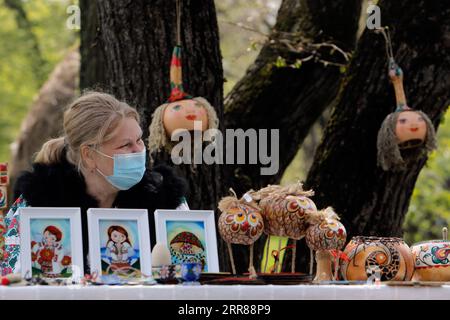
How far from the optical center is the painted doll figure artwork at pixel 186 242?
413cm

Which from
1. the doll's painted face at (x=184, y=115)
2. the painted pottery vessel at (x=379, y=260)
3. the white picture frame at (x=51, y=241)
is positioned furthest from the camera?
the doll's painted face at (x=184, y=115)

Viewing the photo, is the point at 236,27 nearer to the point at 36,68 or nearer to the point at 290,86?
the point at 290,86

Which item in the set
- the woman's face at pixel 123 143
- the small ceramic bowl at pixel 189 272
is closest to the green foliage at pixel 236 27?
the woman's face at pixel 123 143

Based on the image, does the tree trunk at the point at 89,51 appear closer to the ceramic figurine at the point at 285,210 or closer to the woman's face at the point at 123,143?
the woman's face at the point at 123,143

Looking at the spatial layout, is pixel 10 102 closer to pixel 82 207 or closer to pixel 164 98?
pixel 164 98

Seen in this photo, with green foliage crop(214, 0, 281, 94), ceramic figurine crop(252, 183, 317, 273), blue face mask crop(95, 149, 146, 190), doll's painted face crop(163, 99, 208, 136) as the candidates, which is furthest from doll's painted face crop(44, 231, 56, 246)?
green foliage crop(214, 0, 281, 94)

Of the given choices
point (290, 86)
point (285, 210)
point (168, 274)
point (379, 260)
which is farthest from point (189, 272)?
point (290, 86)

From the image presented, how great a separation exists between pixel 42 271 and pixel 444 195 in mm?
13703

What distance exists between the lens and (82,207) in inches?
178

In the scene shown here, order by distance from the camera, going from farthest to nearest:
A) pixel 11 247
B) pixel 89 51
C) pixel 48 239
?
pixel 89 51, pixel 11 247, pixel 48 239

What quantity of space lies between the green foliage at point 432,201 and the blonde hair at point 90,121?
12.3 m

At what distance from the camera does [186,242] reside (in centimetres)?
416

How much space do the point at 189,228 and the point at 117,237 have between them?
316mm
